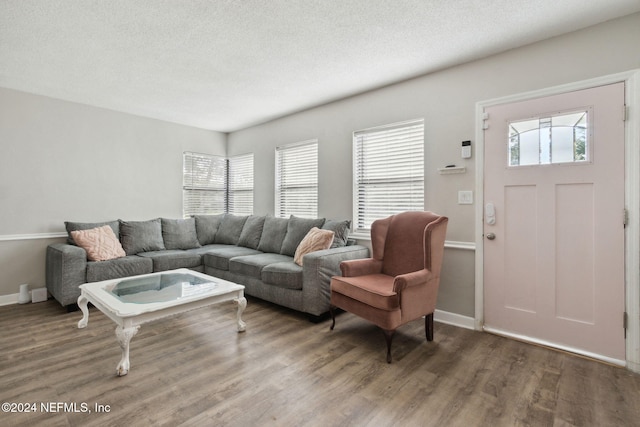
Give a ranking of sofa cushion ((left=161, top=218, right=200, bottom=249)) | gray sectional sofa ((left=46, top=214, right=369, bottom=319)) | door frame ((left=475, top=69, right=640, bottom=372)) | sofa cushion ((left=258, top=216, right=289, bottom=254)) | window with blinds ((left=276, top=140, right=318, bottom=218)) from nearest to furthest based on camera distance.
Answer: door frame ((left=475, top=69, right=640, bottom=372)), gray sectional sofa ((left=46, top=214, right=369, bottom=319)), sofa cushion ((left=258, top=216, right=289, bottom=254)), window with blinds ((left=276, top=140, right=318, bottom=218)), sofa cushion ((left=161, top=218, right=200, bottom=249))

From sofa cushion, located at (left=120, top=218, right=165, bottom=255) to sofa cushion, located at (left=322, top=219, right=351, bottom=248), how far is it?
2434 millimetres

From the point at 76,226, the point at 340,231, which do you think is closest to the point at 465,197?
the point at 340,231

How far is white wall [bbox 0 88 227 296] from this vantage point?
3.56 meters

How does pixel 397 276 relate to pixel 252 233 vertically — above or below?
below

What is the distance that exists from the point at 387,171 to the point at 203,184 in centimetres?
339

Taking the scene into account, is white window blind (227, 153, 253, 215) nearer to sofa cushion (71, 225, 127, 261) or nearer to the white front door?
sofa cushion (71, 225, 127, 261)

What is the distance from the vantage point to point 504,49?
2.67 metres

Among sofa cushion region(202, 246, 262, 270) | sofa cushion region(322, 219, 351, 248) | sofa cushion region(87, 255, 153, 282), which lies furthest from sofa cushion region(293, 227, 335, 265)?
sofa cushion region(87, 255, 153, 282)

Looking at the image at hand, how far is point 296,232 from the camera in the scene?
3904 millimetres

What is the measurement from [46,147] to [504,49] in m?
5.11

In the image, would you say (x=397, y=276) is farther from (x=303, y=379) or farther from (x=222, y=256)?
(x=222, y=256)

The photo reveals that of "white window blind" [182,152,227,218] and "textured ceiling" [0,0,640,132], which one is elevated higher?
"textured ceiling" [0,0,640,132]

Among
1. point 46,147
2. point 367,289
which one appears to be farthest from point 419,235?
point 46,147

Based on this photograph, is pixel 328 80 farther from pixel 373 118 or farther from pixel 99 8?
pixel 99 8
